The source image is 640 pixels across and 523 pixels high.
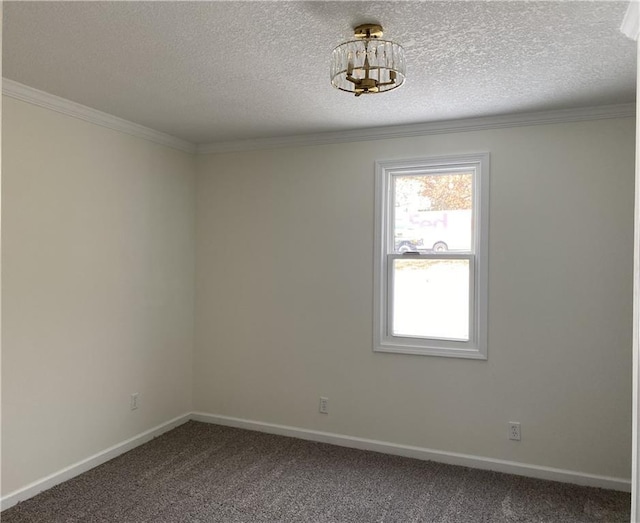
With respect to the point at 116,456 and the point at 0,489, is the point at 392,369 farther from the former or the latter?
the point at 0,489

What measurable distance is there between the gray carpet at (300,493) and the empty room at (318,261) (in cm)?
2

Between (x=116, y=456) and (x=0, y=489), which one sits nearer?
(x=0, y=489)

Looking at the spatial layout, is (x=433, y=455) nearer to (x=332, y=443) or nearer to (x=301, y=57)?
(x=332, y=443)

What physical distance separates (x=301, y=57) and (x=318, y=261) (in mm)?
1859

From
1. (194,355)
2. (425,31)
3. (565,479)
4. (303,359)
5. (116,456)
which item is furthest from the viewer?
(194,355)

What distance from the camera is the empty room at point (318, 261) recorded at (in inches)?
94.6

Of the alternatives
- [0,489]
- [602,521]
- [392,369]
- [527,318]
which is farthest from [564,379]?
[0,489]

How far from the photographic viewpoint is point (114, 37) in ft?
7.54

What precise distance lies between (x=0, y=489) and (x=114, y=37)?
8.33 ft

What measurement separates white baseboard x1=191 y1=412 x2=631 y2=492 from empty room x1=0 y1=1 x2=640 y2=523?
0.02 metres

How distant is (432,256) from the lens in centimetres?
376

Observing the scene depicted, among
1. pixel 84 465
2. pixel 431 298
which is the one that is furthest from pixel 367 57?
pixel 84 465

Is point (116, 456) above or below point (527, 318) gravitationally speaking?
below

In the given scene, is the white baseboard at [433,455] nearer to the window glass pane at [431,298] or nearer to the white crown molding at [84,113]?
the window glass pane at [431,298]
